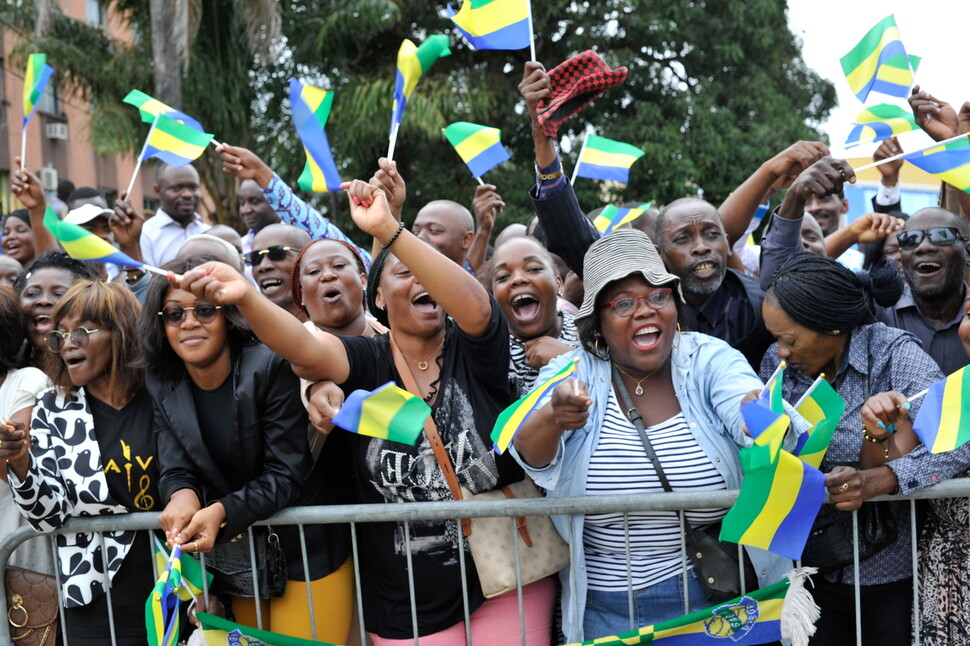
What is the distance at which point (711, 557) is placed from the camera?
3348mm

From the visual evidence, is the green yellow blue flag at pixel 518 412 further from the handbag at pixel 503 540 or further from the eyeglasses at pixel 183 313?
the eyeglasses at pixel 183 313

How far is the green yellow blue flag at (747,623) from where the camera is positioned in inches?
129

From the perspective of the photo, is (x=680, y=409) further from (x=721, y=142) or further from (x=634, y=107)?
(x=634, y=107)

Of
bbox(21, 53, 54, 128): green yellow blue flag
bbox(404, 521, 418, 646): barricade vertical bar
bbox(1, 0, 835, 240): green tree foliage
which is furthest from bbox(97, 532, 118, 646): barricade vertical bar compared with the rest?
bbox(1, 0, 835, 240): green tree foliage

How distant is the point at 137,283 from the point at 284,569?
239cm

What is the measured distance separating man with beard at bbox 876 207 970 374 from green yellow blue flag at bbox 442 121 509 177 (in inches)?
84.6

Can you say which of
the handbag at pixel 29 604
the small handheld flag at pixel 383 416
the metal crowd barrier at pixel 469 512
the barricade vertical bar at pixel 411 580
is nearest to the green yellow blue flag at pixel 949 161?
the metal crowd barrier at pixel 469 512

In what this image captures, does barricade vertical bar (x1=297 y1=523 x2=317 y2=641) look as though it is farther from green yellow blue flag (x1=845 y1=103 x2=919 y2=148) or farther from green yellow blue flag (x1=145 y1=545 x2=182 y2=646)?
green yellow blue flag (x1=845 y1=103 x2=919 y2=148)

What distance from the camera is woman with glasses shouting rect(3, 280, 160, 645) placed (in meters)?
3.65

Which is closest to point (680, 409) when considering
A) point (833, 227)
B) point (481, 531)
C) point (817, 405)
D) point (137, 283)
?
point (817, 405)

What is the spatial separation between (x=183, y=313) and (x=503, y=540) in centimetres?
139

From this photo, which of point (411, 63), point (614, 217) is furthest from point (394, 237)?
point (614, 217)

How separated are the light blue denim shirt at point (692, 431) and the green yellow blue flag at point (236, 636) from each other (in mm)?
921

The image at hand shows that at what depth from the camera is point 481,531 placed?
345 cm
